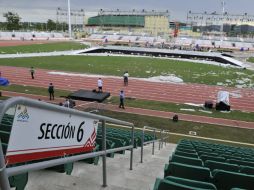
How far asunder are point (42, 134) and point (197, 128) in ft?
55.3

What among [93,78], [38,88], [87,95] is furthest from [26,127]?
[93,78]

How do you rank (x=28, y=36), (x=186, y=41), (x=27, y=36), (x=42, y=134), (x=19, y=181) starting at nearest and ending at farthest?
(x=42, y=134) < (x=19, y=181) < (x=186, y=41) < (x=27, y=36) < (x=28, y=36)

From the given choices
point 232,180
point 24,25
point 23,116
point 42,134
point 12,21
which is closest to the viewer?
point 23,116

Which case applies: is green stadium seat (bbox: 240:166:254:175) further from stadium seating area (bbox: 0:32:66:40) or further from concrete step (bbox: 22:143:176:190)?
stadium seating area (bbox: 0:32:66:40)

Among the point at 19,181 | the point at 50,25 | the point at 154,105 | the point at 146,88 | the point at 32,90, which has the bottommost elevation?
the point at 154,105

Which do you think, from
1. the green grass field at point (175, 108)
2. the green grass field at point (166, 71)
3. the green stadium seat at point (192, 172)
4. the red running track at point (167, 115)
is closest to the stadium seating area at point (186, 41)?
the green grass field at point (166, 71)

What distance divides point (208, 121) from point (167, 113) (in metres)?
2.85

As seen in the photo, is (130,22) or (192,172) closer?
(192,172)

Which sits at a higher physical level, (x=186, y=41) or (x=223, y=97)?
(x=186, y=41)

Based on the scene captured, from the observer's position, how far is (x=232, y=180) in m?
4.09

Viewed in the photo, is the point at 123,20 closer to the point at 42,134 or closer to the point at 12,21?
the point at 12,21

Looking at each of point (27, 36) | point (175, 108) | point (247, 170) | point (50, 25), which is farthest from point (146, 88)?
point (50, 25)

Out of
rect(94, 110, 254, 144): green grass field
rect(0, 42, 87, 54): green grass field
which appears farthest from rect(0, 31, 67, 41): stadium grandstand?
rect(94, 110, 254, 144): green grass field

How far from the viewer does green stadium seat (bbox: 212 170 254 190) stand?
4047 millimetres
